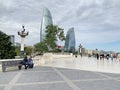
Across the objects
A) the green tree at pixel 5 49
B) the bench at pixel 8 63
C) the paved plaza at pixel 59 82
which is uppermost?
the green tree at pixel 5 49

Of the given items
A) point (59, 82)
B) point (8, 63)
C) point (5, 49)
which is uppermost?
point (5, 49)

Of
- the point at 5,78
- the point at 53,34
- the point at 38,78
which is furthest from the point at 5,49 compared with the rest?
the point at 38,78

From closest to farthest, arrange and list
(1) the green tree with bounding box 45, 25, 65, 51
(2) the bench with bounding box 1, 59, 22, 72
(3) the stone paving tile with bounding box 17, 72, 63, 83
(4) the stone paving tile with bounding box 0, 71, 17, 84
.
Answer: (4) the stone paving tile with bounding box 0, 71, 17, 84 → (3) the stone paving tile with bounding box 17, 72, 63, 83 → (2) the bench with bounding box 1, 59, 22, 72 → (1) the green tree with bounding box 45, 25, 65, 51

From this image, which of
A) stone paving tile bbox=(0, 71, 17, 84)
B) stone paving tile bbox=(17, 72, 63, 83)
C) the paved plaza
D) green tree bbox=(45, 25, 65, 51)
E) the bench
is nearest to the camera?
the paved plaza

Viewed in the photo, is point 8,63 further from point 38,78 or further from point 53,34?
point 53,34

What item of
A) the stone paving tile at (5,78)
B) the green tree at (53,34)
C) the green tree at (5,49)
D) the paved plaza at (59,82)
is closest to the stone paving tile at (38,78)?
the paved plaza at (59,82)

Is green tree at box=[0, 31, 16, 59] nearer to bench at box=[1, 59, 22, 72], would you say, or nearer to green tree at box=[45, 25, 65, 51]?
green tree at box=[45, 25, 65, 51]

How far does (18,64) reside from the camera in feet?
93.1

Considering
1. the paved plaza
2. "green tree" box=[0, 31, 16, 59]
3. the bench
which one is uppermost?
"green tree" box=[0, 31, 16, 59]

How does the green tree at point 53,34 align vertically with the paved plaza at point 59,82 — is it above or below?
above

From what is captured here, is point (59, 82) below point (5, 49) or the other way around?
below

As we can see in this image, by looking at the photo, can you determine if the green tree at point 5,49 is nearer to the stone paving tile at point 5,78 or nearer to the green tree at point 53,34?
the green tree at point 53,34

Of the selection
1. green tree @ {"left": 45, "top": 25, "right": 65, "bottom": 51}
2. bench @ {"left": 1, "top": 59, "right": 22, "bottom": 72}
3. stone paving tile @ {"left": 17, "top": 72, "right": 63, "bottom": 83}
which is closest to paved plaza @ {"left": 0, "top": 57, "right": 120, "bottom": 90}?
stone paving tile @ {"left": 17, "top": 72, "right": 63, "bottom": 83}

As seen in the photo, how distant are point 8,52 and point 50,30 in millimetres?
21726
